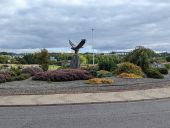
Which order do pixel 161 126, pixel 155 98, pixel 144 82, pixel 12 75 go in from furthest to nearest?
pixel 12 75, pixel 144 82, pixel 155 98, pixel 161 126

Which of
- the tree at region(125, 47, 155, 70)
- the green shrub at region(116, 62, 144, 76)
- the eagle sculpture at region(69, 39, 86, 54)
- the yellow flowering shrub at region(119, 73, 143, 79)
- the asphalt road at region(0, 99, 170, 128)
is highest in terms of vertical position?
the eagle sculpture at region(69, 39, 86, 54)

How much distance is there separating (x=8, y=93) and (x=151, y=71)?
35.0 feet

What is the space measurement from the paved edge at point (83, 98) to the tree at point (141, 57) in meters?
9.09

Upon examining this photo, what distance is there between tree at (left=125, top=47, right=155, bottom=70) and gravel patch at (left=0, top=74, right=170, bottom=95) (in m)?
6.01

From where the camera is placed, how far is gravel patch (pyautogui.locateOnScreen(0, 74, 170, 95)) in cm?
2302

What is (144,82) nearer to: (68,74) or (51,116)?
(68,74)

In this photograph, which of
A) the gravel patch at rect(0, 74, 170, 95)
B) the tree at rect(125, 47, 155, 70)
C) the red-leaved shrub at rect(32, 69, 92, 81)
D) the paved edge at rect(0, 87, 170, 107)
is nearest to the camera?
the paved edge at rect(0, 87, 170, 107)

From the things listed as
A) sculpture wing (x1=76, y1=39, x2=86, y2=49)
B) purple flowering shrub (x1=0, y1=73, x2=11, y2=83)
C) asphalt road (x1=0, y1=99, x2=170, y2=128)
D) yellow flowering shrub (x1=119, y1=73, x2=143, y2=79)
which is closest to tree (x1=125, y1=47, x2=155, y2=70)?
sculpture wing (x1=76, y1=39, x2=86, y2=49)

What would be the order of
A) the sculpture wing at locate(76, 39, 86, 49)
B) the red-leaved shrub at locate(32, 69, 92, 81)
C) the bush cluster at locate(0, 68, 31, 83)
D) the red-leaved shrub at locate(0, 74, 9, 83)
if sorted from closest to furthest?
the red-leaved shrub at locate(0, 74, 9, 83) → the bush cluster at locate(0, 68, 31, 83) → the red-leaved shrub at locate(32, 69, 92, 81) → the sculpture wing at locate(76, 39, 86, 49)

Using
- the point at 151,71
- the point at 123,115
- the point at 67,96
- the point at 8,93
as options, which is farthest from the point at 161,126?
the point at 151,71

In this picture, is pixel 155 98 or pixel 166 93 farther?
pixel 166 93

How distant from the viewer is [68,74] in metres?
27.0

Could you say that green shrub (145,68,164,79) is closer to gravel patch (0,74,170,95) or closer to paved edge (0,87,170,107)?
Answer: gravel patch (0,74,170,95)

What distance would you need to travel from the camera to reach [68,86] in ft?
78.0
